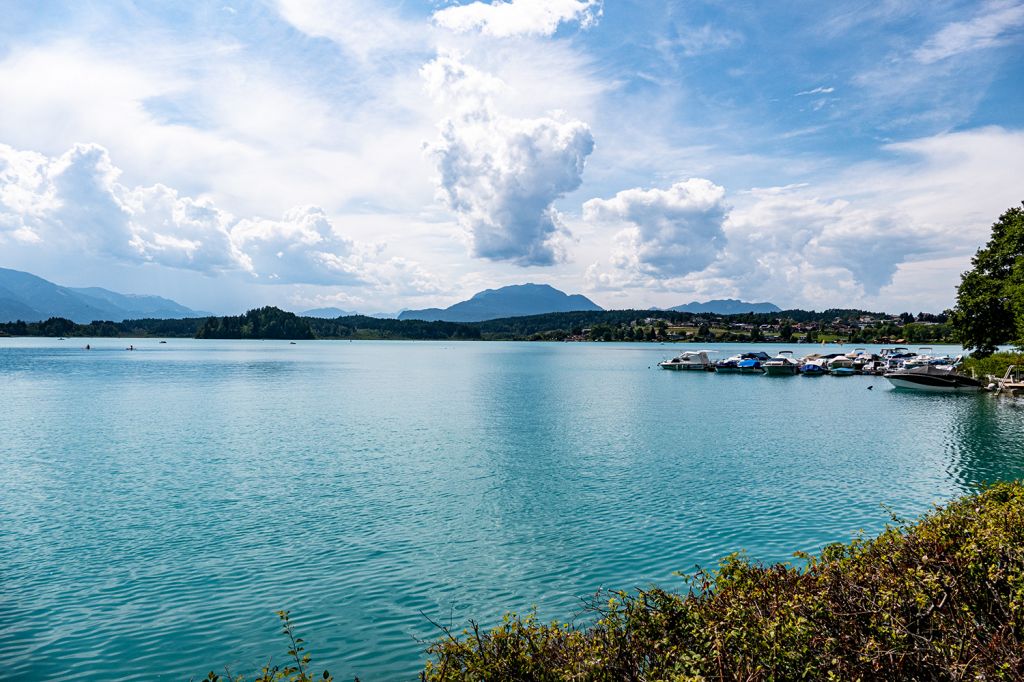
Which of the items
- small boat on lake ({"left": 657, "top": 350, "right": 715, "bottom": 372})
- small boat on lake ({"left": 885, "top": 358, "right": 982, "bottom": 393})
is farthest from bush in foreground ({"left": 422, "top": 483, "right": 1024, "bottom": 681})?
small boat on lake ({"left": 657, "top": 350, "right": 715, "bottom": 372})

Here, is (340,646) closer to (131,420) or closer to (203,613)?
(203,613)

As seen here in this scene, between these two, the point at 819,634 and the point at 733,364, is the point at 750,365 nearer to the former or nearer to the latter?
the point at 733,364

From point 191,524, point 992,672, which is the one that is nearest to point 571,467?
point 191,524

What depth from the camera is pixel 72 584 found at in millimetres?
19797

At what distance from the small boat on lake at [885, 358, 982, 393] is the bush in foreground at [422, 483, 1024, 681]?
A: 87.1 m

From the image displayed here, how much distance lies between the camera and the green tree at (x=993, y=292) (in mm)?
81312

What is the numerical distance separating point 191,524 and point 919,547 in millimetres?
26243

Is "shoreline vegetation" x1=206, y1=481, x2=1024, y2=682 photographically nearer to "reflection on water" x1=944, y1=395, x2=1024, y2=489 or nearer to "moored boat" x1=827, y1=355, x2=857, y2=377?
"reflection on water" x1=944, y1=395, x2=1024, y2=489

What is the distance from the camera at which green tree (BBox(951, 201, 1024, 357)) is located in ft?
267

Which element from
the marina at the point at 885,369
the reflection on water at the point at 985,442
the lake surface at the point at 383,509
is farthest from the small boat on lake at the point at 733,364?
the lake surface at the point at 383,509

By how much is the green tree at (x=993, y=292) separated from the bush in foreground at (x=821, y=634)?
85427mm

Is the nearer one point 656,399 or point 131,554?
point 131,554

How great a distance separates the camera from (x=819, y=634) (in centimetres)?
996

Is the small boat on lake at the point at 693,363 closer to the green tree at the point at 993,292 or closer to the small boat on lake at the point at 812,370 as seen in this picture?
the small boat on lake at the point at 812,370
